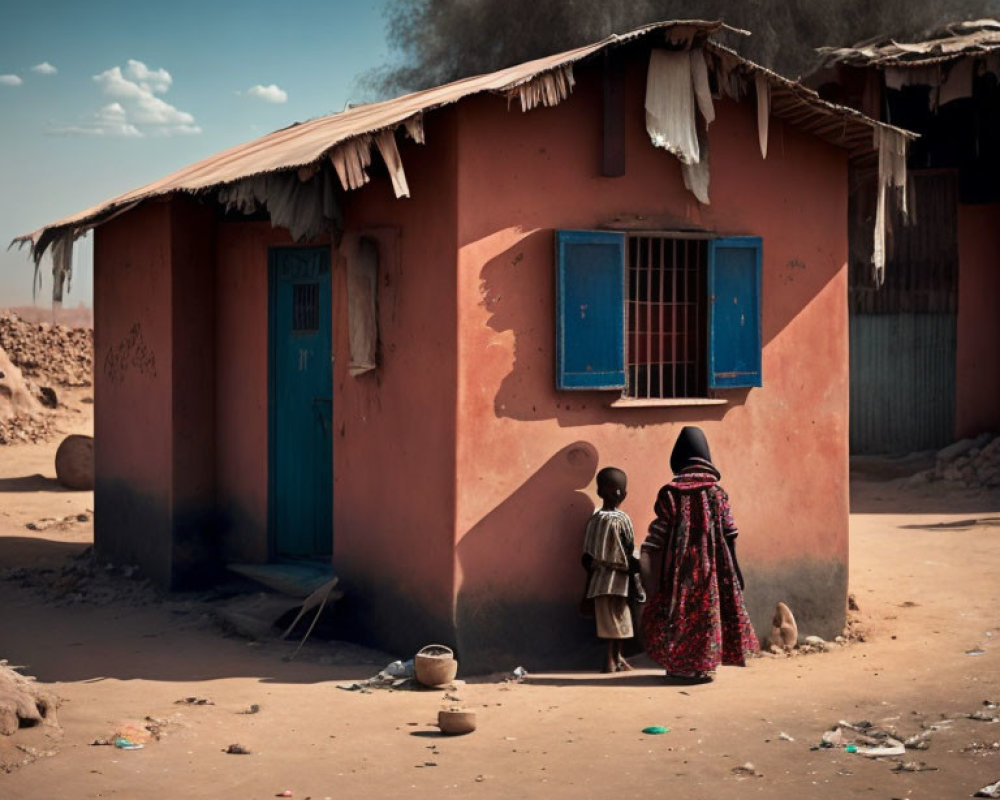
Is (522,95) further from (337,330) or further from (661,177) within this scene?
(337,330)

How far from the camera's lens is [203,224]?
10336 millimetres

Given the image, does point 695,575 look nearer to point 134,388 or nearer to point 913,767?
point 913,767

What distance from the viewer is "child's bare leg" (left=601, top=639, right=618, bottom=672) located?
7629 mm

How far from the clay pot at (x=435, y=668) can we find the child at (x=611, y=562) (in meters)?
0.88

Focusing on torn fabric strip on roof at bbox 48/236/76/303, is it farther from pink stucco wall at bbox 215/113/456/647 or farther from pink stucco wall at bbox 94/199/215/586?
pink stucco wall at bbox 215/113/456/647

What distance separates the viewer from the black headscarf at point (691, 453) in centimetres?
737

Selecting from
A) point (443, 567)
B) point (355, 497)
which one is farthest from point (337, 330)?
point (443, 567)

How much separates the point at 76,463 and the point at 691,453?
10.5 meters

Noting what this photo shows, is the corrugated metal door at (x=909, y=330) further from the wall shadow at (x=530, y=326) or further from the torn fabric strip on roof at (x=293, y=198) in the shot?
the torn fabric strip on roof at (x=293, y=198)

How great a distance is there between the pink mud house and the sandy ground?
642 millimetres

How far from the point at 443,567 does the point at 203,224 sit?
4.18 m

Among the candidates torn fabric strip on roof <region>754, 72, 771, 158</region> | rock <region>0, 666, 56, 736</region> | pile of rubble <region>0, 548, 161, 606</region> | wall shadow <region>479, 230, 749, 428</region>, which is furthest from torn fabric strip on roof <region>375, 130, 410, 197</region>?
pile of rubble <region>0, 548, 161, 606</region>

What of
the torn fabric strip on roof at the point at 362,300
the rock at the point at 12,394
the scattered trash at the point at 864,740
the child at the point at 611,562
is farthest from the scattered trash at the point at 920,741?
the rock at the point at 12,394

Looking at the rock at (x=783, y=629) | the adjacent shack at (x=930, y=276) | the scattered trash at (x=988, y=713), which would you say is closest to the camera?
the scattered trash at (x=988, y=713)
